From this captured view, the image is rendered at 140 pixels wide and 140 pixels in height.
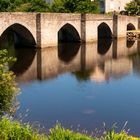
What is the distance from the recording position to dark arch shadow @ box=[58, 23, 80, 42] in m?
58.8

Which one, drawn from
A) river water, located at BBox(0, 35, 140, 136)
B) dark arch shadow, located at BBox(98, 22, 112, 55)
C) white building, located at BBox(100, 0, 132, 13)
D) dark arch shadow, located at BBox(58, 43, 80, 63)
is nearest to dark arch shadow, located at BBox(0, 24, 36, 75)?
river water, located at BBox(0, 35, 140, 136)

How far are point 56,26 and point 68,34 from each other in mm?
8774

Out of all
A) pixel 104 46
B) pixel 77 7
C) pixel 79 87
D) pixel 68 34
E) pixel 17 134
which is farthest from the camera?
pixel 77 7

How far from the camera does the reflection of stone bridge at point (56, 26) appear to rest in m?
47.7

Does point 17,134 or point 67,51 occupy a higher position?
point 17,134

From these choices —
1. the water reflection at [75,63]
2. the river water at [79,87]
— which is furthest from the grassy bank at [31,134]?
the water reflection at [75,63]

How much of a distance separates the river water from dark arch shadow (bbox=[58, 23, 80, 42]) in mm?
6428

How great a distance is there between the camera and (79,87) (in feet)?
101

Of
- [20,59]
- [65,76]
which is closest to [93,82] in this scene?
[65,76]

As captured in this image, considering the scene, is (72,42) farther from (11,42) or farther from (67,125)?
(67,125)

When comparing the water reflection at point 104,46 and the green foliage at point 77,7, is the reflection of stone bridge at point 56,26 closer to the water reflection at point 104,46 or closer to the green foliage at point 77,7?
the water reflection at point 104,46

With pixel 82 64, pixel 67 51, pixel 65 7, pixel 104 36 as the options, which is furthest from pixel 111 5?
pixel 82 64

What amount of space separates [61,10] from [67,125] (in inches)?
2240

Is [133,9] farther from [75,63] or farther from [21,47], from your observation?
[75,63]
